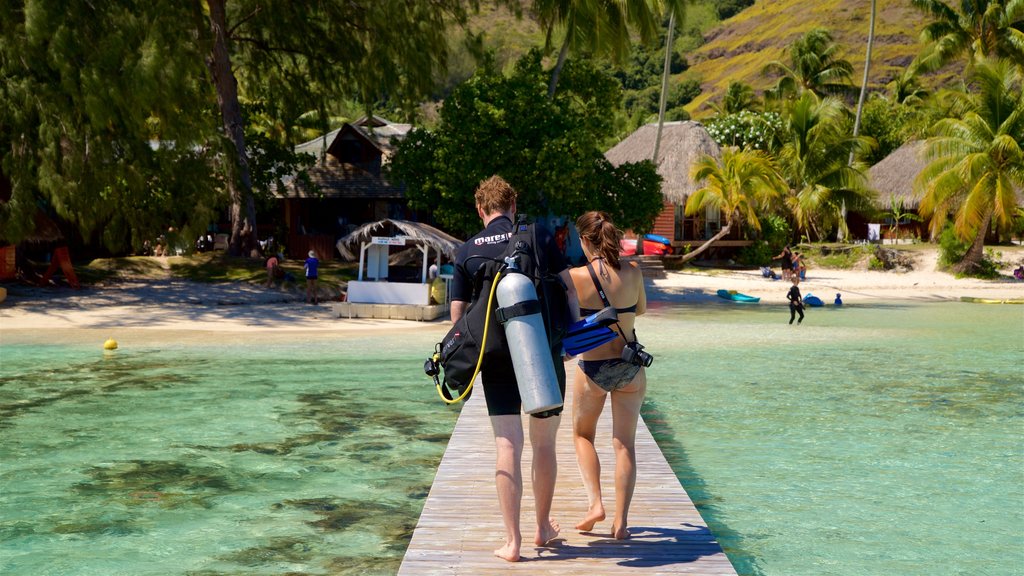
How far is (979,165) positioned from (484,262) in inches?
1331

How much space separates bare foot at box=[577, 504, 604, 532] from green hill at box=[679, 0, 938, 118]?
134 m

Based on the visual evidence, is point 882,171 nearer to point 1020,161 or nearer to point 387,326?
point 1020,161

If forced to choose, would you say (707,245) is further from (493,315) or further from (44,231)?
(493,315)

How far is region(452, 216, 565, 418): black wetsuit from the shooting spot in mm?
5414

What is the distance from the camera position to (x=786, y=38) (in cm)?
16762

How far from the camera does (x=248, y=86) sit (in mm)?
35469

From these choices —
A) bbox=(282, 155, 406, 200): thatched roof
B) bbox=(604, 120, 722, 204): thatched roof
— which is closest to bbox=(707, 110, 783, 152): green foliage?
bbox=(604, 120, 722, 204): thatched roof

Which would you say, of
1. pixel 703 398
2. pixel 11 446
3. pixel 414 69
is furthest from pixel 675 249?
pixel 11 446

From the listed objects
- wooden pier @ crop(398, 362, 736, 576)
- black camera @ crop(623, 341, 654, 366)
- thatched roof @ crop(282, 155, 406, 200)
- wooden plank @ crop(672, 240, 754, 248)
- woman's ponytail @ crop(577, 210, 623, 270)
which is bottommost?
wooden pier @ crop(398, 362, 736, 576)

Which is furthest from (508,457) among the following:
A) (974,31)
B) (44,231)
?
(974,31)

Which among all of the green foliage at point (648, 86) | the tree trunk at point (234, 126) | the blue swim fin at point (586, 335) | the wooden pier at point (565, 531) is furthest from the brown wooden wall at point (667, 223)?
the green foliage at point (648, 86)

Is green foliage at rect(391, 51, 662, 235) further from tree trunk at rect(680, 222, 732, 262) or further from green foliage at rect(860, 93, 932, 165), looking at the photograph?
green foliage at rect(860, 93, 932, 165)

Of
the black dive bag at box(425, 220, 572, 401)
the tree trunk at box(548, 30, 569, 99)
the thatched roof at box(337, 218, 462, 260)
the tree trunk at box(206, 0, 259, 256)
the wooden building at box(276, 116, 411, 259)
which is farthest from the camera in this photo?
the wooden building at box(276, 116, 411, 259)

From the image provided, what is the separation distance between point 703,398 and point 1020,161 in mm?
25619
